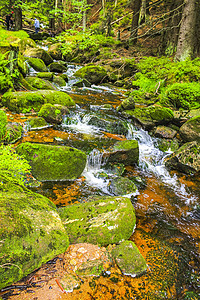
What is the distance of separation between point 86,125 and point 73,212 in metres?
4.50

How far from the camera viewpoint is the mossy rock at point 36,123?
5713 mm

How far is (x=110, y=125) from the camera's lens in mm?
6777

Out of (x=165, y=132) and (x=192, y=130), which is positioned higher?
(x=192, y=130)

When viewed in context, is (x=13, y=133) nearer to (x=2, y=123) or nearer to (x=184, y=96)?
(x=2, y=123)

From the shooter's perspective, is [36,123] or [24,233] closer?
[24,233]

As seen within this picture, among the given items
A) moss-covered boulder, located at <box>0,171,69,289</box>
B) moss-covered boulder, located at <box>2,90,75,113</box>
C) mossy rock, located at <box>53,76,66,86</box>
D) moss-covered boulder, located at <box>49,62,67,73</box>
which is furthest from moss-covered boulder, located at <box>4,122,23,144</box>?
moss-covered boulder, located at <box>49,62,67,73</box>

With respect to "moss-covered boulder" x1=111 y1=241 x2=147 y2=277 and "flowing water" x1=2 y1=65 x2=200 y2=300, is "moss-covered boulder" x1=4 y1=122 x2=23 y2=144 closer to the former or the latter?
"flowing water" x1=2 y1=65 x2=200 y2=300

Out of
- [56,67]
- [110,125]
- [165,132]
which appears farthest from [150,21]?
[56,67]

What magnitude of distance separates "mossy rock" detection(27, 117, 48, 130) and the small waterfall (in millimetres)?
3080

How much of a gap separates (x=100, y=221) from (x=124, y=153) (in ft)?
8.41

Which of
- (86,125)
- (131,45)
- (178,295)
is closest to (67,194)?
(178,295)

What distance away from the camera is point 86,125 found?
22.5 ft

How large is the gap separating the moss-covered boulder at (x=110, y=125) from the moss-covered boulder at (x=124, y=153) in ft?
5.19

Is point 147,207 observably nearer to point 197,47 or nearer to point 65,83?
point 65,83
